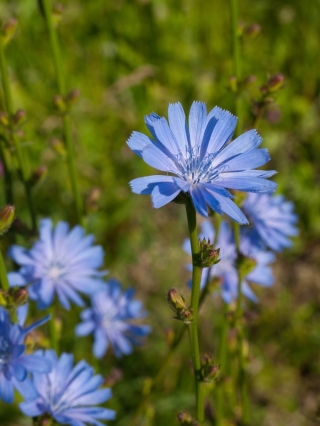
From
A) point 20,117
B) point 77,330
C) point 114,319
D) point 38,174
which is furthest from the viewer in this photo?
point 114,319

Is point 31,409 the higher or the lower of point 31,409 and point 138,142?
the lower

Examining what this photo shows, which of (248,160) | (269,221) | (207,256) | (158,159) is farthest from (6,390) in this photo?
(269,221)

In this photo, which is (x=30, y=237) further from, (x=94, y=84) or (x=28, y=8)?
(x=28, y=8)

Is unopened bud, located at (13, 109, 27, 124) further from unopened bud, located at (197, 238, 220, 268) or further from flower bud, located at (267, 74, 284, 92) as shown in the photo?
unopened bud, located at (197, 238, 220, 268)

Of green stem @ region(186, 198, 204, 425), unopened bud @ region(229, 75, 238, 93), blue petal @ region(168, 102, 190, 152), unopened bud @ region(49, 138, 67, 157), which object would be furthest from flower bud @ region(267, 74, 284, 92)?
unopened bud @ region(49, 138, 67, 157)

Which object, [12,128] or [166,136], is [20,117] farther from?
[166,136]
